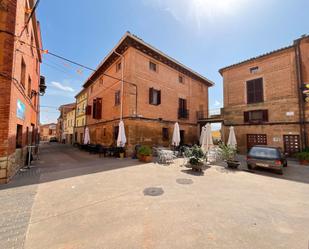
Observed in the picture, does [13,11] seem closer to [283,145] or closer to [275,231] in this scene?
[275,231]

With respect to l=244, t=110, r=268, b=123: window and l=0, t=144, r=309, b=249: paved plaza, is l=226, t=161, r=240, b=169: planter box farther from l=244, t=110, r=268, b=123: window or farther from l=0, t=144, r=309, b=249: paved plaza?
l=244, t=110, r=268, b=123: window

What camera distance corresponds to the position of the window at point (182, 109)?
1520 centimetres

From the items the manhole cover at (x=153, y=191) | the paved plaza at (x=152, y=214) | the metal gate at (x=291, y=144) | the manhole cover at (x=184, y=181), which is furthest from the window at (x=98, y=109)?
the metal gate at (x=291, y=144)

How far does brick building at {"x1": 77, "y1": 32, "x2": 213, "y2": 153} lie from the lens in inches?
445

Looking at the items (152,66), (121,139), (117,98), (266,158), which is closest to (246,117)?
(266,158)

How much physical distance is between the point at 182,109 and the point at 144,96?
5.23 m

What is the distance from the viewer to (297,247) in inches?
90.6

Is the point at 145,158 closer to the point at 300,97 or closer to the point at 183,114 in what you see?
the point at 183,114

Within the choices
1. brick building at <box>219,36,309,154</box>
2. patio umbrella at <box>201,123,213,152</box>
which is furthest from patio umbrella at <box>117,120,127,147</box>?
brick building at <box>219,36,309,154</box>

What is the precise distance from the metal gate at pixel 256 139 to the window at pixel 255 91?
3.38 metres

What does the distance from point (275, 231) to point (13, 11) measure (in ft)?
34.0

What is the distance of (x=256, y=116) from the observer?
541 inches

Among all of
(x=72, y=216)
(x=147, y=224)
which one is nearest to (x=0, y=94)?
(x=72, y=216)

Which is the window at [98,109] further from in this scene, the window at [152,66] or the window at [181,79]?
the window at [181,79]
